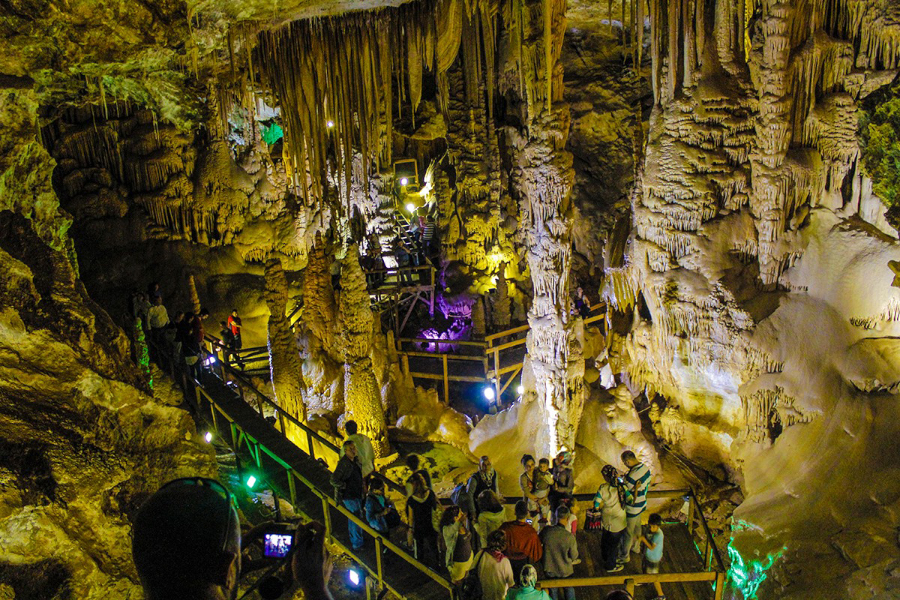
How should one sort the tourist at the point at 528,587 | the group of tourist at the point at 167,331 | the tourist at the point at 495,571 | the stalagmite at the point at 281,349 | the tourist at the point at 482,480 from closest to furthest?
the tourist at the point at 528,587 → the tourist at the point at 495,571 → the tourist at the point at 482,480 → the group of tourist at the point at 167,331 → the stalagmite at the point at 281,349

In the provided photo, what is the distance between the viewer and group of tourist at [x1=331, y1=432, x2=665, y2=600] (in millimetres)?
4176

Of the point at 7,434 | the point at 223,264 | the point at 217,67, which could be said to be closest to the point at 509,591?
the point at 7,434

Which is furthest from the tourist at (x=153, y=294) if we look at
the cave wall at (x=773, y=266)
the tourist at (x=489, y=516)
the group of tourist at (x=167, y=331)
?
the cave wall at (x=773, y=266)

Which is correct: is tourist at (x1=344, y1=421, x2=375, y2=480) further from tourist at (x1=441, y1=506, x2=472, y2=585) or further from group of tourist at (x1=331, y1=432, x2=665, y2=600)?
tourist at (x1=441, y1=506, x2=472, y2=585)

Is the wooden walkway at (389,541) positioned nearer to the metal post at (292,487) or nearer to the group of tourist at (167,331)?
the metal post at (292,487)

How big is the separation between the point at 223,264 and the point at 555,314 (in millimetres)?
8732

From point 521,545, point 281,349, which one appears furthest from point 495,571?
point 281,349

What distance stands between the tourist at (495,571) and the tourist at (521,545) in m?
0.27

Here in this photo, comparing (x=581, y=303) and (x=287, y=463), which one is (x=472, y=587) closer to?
(x=287, y=463)

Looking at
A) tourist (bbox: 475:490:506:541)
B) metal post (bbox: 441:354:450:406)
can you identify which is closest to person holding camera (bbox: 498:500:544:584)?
tourist (bbox: 475:490:506:541)

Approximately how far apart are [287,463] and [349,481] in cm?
79

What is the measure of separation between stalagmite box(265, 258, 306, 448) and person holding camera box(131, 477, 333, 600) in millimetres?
7755

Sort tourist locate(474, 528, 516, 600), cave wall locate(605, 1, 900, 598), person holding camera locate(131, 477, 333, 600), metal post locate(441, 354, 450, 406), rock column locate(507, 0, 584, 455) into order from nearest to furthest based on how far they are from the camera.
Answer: person holding camera locate(131, 477, 333, 600)
tourist locate(474, 528, 516, 600)
cave wall locate(605, 1, 900, 598)
rock column locate(507, 0, 584, 455)
metal post locate(441, 354, 450, 406)

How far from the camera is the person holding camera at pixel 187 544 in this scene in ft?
7.18
